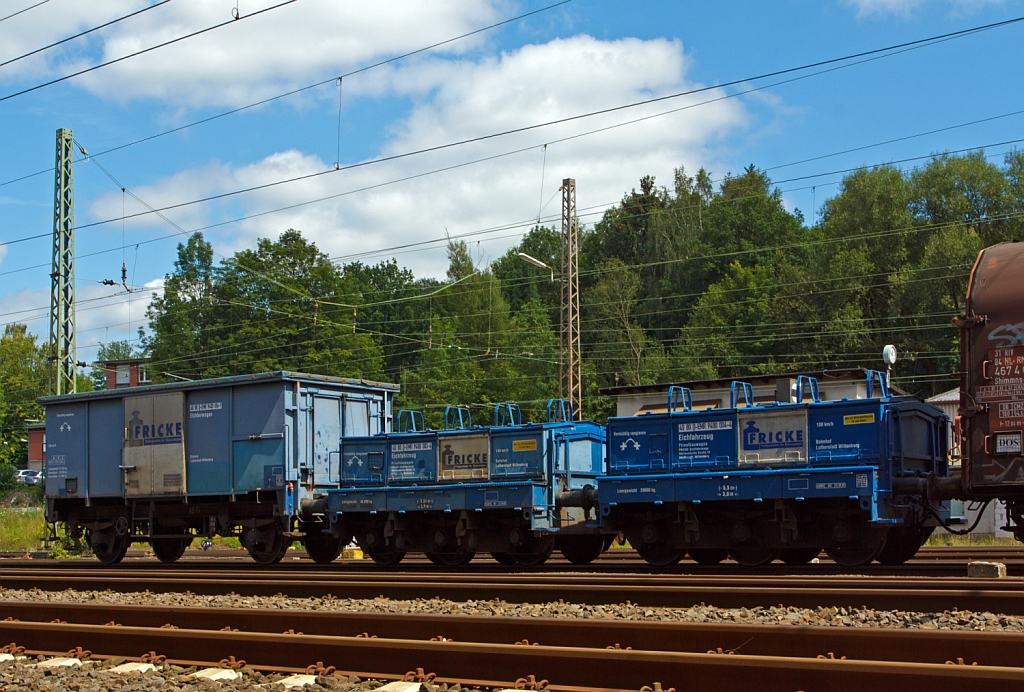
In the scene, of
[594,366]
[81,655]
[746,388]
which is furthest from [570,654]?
[594,366]

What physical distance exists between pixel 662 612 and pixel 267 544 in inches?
445

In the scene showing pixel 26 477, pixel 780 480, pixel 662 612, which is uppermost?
pixel 780 480

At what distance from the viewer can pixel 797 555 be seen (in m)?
15.3

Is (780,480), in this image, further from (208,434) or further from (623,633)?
(208,434)

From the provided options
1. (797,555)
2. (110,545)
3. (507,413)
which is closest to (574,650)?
(797,555)

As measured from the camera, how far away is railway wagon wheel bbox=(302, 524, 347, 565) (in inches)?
743

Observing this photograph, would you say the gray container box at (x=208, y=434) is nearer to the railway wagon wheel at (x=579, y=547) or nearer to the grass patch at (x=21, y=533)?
the railway wagon wheel at (x=579, y=547)

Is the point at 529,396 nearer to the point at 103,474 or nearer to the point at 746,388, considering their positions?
the point at 103,474

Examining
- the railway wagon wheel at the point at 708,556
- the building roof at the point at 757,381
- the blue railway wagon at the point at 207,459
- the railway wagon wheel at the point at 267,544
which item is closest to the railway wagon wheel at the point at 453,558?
the blue railway wagon at the point at 207,459

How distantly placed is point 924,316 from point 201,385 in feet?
143

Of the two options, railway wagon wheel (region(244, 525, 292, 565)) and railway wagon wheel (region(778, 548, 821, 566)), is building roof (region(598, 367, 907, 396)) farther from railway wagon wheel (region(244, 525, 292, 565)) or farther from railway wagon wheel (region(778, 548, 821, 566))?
railway wagon wheel (region(244, 525, 292, 565))

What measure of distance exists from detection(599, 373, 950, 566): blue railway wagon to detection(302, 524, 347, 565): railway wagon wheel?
6.20 m

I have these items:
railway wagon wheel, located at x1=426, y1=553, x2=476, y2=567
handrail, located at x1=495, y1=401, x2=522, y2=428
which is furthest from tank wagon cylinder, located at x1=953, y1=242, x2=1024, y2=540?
railway wagon wheel, located at x1=426, y1=553, x2=476, y2=567

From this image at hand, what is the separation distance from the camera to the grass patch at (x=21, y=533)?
99.2ft
